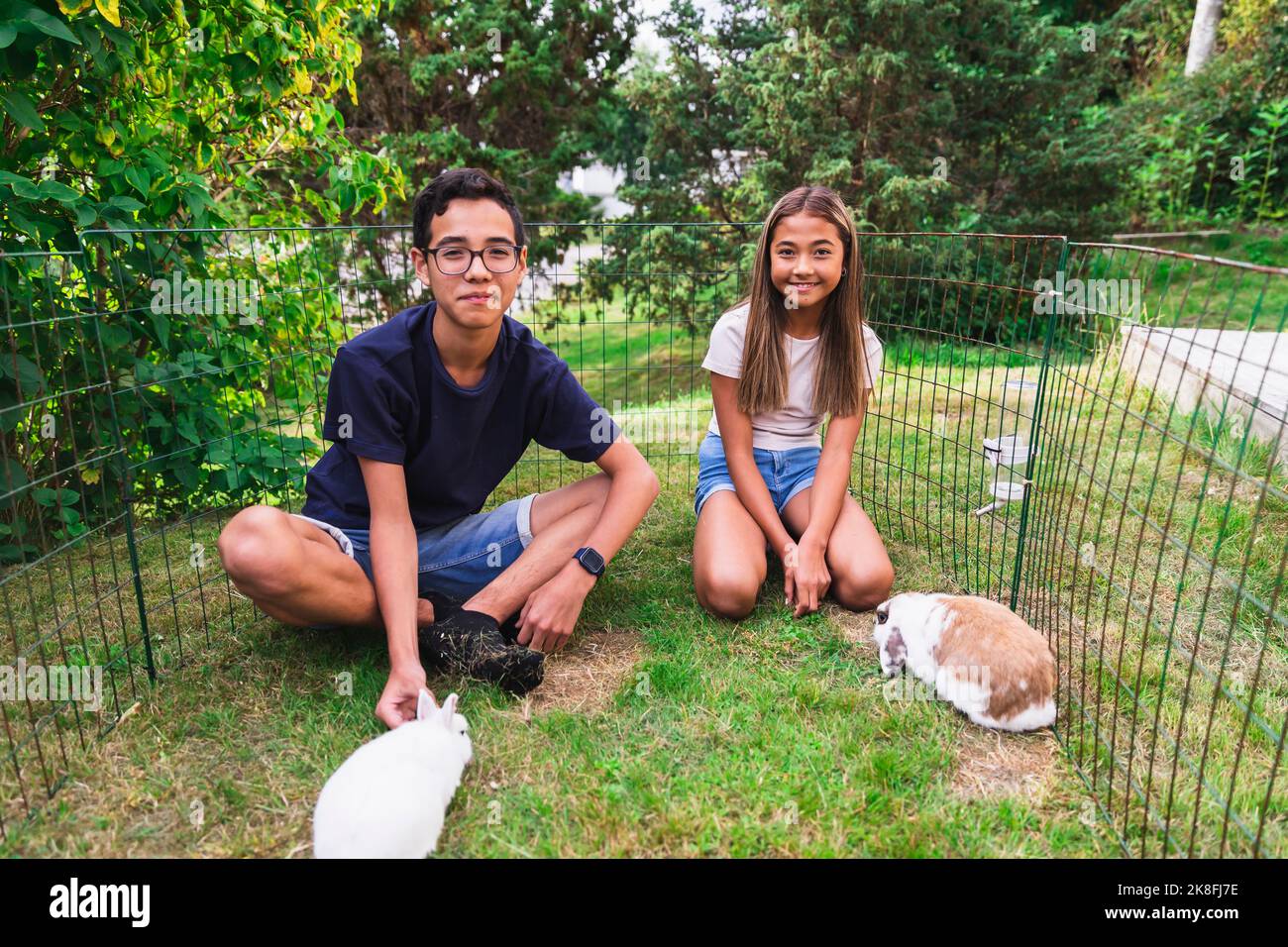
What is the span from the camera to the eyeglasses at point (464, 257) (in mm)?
2152

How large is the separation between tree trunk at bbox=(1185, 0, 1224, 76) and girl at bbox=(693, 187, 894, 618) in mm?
9861

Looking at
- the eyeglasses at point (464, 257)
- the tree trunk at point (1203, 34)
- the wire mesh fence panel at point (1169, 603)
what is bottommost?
the wire mesh fence panel at point (1169, 603)

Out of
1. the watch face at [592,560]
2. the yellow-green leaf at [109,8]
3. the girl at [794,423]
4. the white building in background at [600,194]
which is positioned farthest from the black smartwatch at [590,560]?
the white building in background at [600,194]

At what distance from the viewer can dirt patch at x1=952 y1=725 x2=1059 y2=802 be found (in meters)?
1.89

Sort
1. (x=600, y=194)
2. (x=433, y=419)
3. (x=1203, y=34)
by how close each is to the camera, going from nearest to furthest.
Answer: (x=433, y=419), (x=1203, y=34), (x=600, y=194)

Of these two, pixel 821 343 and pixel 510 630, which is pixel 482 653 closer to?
pixel 510 630

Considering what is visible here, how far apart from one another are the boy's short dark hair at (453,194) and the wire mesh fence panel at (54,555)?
80 cm

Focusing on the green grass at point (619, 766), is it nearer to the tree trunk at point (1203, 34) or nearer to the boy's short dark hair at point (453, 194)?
the boy's short dark hair at point (453, 194)

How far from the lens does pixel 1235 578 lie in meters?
2.91

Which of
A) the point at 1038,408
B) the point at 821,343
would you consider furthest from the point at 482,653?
the point at 1038,408

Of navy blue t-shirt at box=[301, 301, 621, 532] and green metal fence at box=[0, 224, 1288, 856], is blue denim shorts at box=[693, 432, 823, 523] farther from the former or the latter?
navy blue t-shirt at box=[301, 301, 621, 532]

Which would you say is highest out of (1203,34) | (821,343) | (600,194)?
(1203,34)

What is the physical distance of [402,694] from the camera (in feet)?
6.59

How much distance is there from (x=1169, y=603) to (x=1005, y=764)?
1233mm
